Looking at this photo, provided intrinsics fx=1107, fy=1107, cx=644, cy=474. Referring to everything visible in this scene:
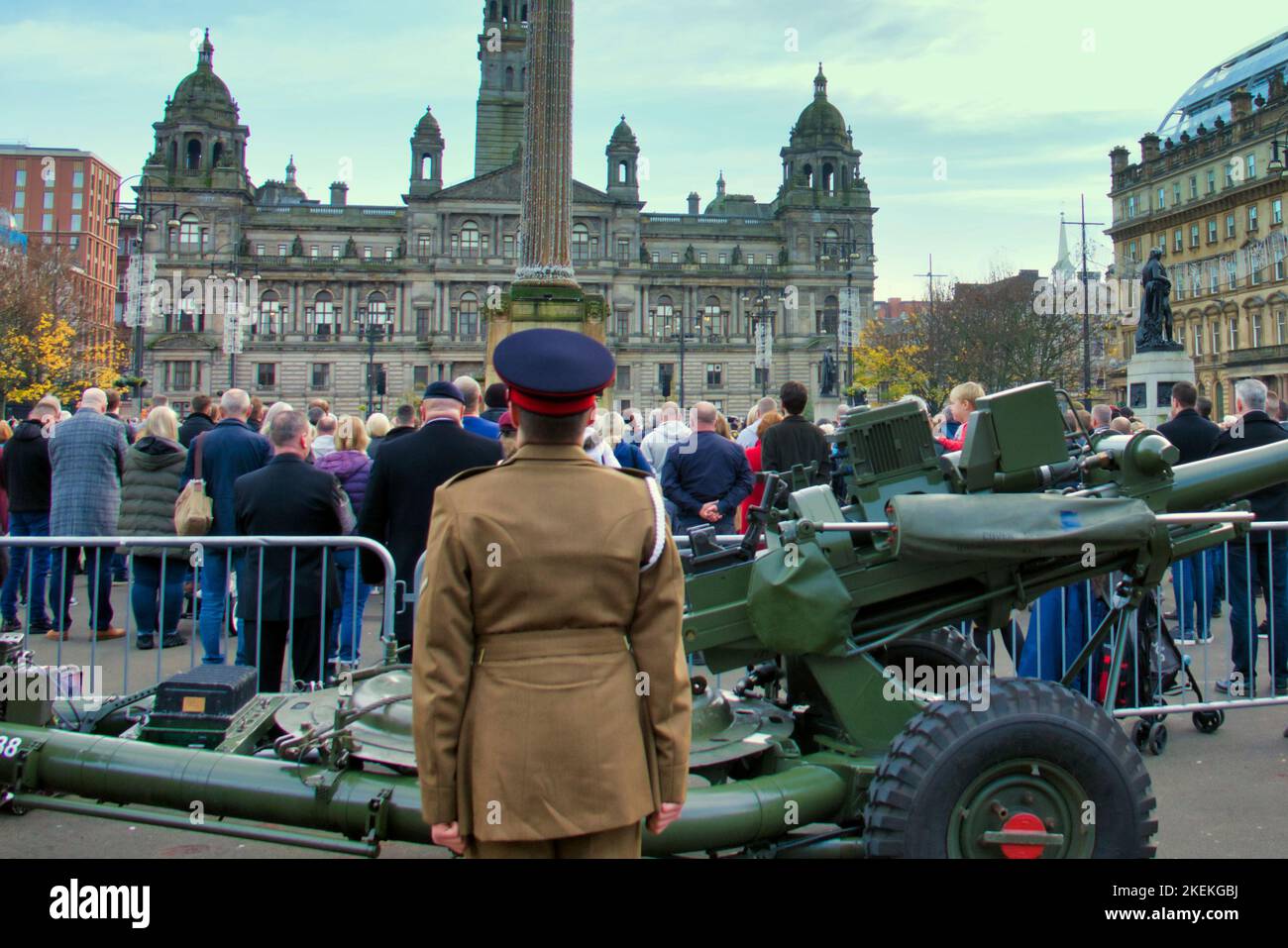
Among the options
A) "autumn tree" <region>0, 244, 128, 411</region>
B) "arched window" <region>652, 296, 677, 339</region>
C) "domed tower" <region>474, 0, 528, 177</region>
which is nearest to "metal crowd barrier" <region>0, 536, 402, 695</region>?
"autumn tree" <region>0, 244, 128, 411</region>

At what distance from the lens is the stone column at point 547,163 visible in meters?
29.1

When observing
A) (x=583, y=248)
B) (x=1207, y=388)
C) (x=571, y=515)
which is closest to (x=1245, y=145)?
(x=1207, y=388)

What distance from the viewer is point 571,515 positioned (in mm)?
2938

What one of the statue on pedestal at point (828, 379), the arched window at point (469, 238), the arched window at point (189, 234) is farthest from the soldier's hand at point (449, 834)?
the arched window at point (189, 234)

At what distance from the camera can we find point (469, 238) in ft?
318

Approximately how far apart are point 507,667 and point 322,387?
9612cm

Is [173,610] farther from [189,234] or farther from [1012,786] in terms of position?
[189,234]

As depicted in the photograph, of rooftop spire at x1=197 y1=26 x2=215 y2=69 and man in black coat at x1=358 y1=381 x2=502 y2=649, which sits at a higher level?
rooftop spire at x1=197 y1=26 x2=215 y2=69

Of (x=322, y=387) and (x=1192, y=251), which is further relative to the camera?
(x=322, y=387)

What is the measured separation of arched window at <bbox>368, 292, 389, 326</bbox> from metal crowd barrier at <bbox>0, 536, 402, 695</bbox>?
85258 mm

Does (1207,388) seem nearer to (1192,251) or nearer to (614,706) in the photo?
(1192,251)

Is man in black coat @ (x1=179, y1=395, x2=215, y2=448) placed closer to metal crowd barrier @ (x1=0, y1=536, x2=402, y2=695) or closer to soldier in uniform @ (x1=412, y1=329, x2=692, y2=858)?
metal crowd barrier @ (x1=0, y1=536, x2=402, y2=695)

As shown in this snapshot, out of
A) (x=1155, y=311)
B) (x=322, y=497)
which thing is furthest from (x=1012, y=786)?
(x=1155, y=311)

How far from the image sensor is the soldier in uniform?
2.89 metres
